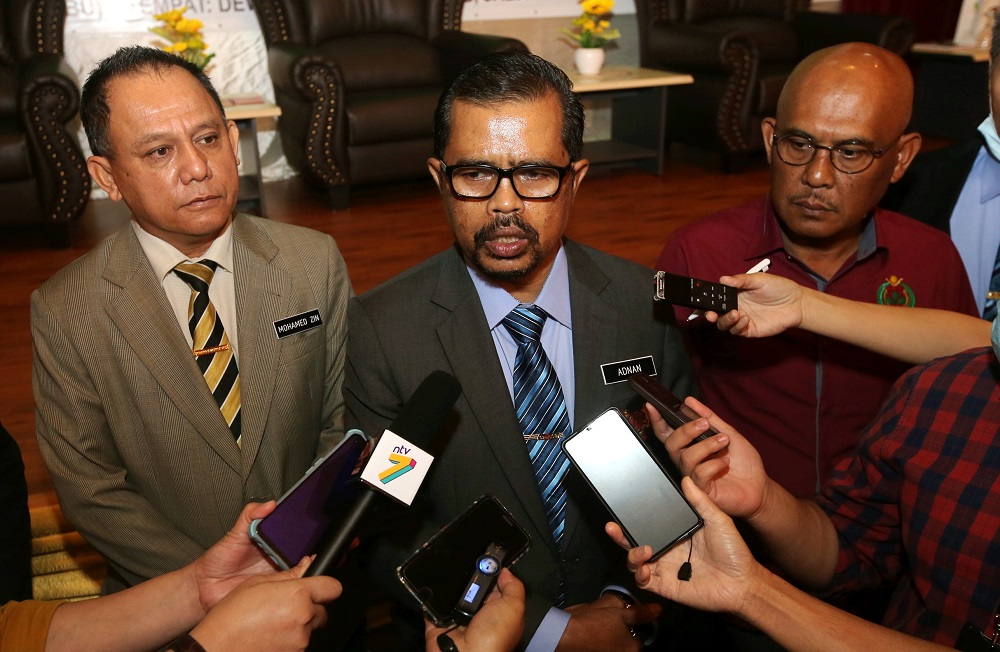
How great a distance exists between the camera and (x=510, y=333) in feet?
5.23

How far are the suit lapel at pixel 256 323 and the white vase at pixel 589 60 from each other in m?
4.25

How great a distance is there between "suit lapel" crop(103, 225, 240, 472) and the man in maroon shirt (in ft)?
3.32

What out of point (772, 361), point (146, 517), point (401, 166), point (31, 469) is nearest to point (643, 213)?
point (401, 166)

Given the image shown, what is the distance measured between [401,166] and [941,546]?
4.16 meters

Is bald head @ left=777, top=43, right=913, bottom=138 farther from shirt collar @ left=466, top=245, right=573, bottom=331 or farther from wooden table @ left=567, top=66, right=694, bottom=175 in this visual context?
wooden table @ left=567, top=66, right=694, bottom=175

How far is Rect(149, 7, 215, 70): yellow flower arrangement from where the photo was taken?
15.6 feet

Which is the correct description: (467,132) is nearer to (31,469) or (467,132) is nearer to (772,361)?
(772,361)

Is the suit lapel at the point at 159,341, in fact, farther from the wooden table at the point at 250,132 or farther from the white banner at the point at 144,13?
the white banner at the point at 144,13

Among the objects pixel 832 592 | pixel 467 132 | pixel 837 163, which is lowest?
pixel 832 592

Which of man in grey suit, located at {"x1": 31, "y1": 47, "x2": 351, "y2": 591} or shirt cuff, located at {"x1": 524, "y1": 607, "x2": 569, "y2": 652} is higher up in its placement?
man in grey suit, located at {"x1": 31, "y1": 47, "x2": 351, "y2": 591}

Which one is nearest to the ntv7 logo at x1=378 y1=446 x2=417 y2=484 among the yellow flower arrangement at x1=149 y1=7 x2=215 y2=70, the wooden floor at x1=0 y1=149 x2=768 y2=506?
the wooden floor at x1=0 y1=149 x2=768 y2=506

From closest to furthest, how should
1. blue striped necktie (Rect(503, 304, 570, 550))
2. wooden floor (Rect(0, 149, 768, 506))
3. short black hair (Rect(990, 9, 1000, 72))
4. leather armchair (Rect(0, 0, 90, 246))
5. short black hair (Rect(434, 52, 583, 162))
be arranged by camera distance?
short black hair (Rect(434, 52, 583, 162)) < blue striped necktie (Rect(503, 304, 570, 550)) < short black hair (Rect(990, 9, 1000, 72)) < wooden floor (Rect(0, 149, 768, 506)) < leather armchair (Rect(0, 0, 90, 246))

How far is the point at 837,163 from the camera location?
68.8 inches

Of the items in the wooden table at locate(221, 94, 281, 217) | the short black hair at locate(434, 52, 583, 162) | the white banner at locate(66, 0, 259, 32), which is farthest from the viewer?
the white banner at locate(66, 0, 259, 32)
